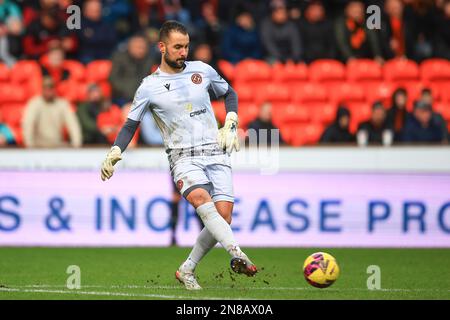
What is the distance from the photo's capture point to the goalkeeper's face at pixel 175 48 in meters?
9.20

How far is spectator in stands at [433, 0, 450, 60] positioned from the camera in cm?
1920

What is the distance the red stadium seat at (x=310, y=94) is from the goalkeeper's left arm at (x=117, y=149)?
927 cm

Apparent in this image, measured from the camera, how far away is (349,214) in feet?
48.1

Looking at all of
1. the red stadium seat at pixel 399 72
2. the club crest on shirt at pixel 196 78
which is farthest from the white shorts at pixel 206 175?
the red stadium seat at pixel 399 72

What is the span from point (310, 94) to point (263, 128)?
2296 millimetres

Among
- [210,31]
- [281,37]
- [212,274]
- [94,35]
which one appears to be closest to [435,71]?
[281,37]

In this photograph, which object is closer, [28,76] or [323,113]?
[323,113]

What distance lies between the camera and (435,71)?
61.3ft

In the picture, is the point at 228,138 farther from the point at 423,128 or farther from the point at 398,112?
the point at 398,112

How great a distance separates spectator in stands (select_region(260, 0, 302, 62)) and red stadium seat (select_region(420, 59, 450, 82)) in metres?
2.16

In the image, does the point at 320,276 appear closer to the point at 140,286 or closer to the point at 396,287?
the point at 396,287

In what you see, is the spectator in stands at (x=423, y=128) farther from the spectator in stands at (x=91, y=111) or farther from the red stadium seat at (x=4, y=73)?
the red stadium seat at (x=4, y=73)

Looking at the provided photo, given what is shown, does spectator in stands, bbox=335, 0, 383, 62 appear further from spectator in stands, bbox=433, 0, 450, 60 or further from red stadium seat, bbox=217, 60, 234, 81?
red stadium seat, bbox=217, 60, 234, 81
